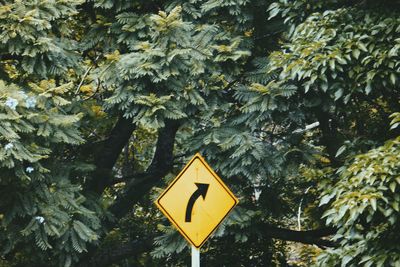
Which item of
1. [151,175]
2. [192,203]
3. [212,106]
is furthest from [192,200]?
[151,175]

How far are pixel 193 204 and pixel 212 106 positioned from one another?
91.2 inches

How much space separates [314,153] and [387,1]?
1822mm

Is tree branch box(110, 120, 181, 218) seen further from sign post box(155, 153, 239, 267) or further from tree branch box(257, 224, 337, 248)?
sign post box(155, 153, 239, 267)

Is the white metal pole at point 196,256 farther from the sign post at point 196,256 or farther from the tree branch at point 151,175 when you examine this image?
the tree branch at point 151,175

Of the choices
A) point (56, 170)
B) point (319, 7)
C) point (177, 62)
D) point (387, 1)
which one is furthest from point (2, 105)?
point (387, 1)

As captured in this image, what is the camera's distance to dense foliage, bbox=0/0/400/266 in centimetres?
641

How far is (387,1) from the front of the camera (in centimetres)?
697

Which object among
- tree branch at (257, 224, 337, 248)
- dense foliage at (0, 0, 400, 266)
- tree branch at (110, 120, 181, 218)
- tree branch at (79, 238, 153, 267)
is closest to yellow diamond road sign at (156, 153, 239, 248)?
dense foliage at (0, 0, 400, 266)

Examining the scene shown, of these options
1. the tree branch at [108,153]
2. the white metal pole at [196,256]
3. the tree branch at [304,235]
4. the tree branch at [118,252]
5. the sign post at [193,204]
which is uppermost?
the tree branch at [108,153]

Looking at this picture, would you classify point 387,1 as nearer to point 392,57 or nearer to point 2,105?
point 392,57

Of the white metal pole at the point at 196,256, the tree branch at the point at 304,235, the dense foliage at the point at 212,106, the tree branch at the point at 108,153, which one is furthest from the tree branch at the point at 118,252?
the white metal pole at the point at 196,256

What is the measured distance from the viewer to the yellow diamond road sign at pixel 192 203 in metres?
5.68

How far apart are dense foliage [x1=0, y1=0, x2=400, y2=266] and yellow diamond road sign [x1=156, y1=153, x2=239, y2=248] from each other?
105cm

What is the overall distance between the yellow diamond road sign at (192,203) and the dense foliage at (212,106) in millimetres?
1049
